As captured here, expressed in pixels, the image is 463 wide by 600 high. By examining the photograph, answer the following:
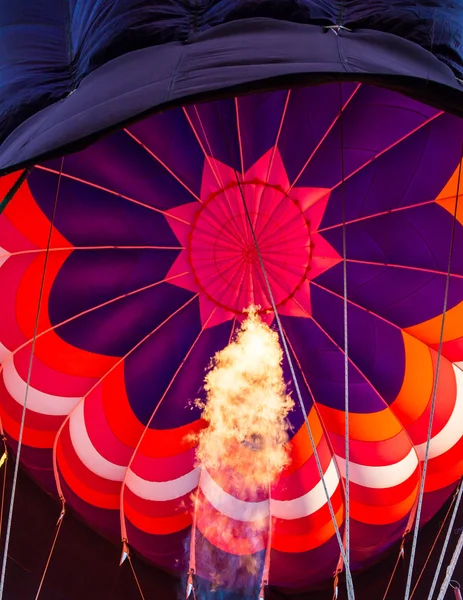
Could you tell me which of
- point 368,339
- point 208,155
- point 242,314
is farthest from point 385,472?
point 208,155

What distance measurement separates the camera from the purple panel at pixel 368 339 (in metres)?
3.78

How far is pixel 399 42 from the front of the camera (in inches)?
87.8

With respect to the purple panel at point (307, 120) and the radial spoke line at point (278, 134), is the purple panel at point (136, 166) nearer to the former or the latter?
the radial spoke line at point (278, 134)

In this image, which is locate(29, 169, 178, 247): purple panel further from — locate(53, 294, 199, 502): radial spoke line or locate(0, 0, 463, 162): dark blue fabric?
locate(0, 0, 463, 162): dark blue fabric

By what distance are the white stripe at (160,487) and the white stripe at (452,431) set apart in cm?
141

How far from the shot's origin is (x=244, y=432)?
390 cm

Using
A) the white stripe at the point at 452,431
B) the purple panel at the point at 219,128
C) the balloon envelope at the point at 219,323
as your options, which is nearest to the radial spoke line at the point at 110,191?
the balloon envelope at the point at 219,323

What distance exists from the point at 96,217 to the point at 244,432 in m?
1.53

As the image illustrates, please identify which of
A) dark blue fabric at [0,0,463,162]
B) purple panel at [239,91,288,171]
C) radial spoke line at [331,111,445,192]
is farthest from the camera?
purple panel at [239,91,288,171]

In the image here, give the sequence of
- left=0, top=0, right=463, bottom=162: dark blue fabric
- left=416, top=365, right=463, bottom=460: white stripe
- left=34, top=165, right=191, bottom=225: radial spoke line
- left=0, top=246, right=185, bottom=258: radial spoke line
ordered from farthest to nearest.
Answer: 1. left=416, top=365, right=463, bottom=460: white stripe
2. left=0, top=246, right=185, bottom=258: radial spoke line
3. left=34, top=165, right=191, bottom=225: radial spoke line
4. left=0, top=0, right=463, bottom=162: dark blue fabric

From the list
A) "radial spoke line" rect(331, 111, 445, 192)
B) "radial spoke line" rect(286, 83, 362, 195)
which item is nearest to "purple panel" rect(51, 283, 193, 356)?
"radial spoke line" rect(286, 83, 362, 195)

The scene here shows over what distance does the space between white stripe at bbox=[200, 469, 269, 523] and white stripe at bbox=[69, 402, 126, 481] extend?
0.51 meters

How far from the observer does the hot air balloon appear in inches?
137

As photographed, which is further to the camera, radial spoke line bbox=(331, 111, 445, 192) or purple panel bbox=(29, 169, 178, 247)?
purple panel bbox=(29, 169, 178, 247)
